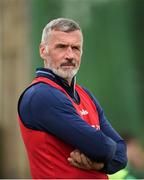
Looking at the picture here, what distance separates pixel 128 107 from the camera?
10266 millimetres

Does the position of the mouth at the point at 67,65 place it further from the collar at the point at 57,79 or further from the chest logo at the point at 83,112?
the chest logo at the point at 83,112

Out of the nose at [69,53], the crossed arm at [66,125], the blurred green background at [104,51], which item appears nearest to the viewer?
the crossed arm at [66,125]

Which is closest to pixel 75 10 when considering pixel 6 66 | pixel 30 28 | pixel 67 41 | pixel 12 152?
pixel 30 28

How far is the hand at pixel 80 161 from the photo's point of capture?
4961mm

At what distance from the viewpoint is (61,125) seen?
4.94 m

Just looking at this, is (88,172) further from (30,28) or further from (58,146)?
(30,28)

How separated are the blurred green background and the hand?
482 centimetres

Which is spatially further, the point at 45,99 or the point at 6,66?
the point at 6,66

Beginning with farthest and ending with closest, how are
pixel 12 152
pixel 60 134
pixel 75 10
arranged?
1. pixel 12 152
2. pixel 75 10
3. pixel 60 134

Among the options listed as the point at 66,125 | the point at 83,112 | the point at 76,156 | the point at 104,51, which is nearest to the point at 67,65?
the point at 83,112

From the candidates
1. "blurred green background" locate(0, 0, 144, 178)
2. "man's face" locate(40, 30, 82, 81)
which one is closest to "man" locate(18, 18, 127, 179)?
"man's face" locate(40, 30, 82, 81)

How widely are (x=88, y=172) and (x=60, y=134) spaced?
1.04 feet

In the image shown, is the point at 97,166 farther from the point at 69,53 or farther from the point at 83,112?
the point at 69,53

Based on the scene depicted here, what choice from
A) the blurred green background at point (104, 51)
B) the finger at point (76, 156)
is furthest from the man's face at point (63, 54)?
the blurred green background at point (104, 51)
